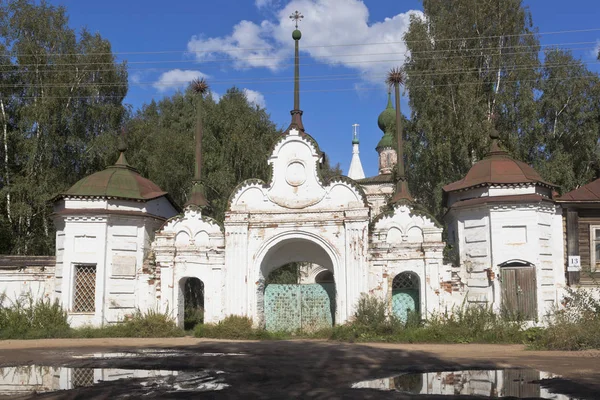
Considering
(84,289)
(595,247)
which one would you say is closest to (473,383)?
(595,247)

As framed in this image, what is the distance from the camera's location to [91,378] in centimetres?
1068

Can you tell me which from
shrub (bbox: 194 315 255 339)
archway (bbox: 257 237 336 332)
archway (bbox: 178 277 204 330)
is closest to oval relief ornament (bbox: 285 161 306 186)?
archway (bbox: 257 237 336 332)

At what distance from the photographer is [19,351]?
49.8 feet

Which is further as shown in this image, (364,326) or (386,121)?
(386,121)

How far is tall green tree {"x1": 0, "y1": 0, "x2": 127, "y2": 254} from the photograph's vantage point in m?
28.5

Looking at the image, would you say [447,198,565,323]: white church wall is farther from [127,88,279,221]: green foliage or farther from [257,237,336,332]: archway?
[127,88,279,221]: green foliage

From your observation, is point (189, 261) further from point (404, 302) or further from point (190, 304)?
point (190, 304)

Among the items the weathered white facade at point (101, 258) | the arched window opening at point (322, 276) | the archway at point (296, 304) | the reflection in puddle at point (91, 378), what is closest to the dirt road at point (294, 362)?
the reflection in puddle at point (91, 378)

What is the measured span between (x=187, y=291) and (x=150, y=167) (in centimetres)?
825

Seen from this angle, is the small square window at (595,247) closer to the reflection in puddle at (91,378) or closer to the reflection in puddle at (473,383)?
the reflection in puddle at (473,383)

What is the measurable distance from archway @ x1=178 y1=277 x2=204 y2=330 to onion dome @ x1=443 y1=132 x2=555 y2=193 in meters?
10.6

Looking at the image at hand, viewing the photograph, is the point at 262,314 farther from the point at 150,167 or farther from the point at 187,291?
the point at 150,167

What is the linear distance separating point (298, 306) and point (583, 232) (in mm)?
10616

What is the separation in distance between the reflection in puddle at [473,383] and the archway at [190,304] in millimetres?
11243
